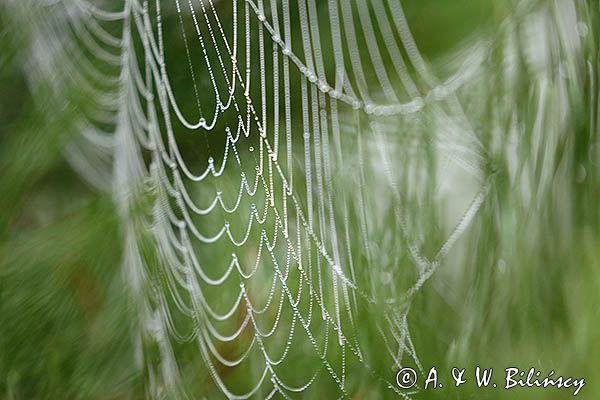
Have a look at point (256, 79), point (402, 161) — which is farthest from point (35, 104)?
point (402, 161)

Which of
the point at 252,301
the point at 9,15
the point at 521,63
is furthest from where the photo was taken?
the point at 9,15

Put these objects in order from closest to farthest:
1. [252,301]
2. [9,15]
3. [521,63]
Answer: [521,63]
[252,301]
[9,15]

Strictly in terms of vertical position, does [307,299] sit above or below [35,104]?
below

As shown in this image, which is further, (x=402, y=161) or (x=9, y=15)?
(x=9, y=15)

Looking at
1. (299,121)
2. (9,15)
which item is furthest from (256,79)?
(9,15)

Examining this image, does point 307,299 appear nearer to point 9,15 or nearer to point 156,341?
point 156,341

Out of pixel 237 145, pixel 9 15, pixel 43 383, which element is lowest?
pixel 43 383

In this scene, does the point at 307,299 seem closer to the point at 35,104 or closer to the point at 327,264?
the point at 327,264
